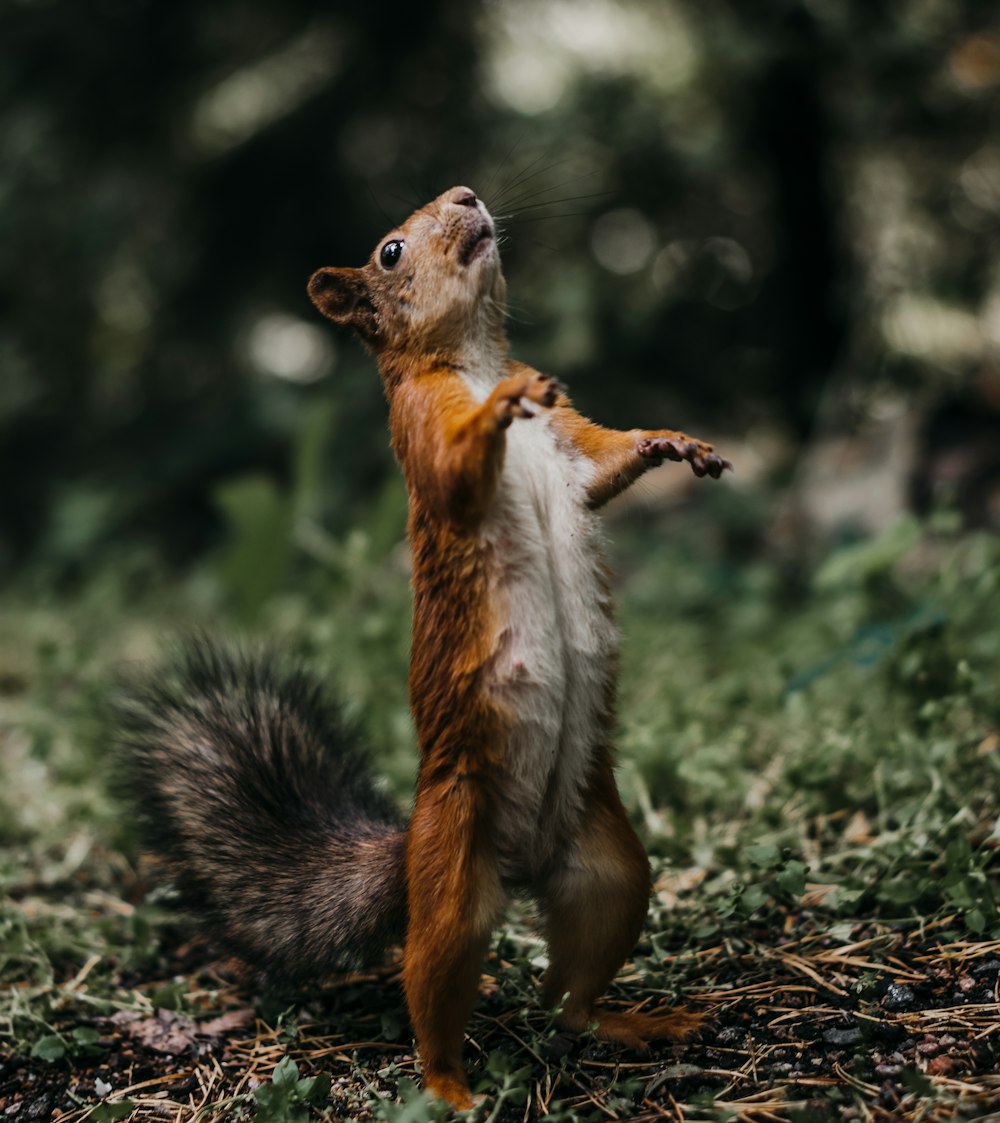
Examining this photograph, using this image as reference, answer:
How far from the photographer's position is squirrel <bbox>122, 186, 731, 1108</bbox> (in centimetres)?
162

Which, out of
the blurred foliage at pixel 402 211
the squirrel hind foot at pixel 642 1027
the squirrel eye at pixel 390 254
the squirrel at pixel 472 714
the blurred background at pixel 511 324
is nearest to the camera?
the squirrel at pixel 472 714

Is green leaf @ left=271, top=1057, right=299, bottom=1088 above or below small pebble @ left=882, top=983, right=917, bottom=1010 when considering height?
below

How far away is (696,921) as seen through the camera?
2.17 meters

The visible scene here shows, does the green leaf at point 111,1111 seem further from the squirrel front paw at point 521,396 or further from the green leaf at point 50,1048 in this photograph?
the squirrel front paw at point 521,396

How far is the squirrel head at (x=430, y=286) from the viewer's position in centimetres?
178

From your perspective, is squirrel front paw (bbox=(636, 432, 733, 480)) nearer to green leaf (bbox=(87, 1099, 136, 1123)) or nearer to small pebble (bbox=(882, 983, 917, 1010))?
small pebble (bbox=(882, 983, 917, 1010))

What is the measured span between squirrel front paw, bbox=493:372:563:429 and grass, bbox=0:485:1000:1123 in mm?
704

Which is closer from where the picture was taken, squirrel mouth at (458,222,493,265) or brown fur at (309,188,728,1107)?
brown fur at (309,188,728,1107)

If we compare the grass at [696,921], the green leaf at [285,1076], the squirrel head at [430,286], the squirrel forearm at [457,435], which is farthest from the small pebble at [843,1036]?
the squirrel head at [430,286]

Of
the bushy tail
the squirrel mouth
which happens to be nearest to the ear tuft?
the squirrel mouth

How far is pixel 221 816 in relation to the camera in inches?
80.5

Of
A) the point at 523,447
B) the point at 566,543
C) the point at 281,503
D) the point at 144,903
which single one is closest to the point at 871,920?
the point at 566,543

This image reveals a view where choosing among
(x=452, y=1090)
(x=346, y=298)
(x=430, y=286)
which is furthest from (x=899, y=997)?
(x=346, y=298)

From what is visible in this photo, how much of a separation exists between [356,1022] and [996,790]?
1.42 m
